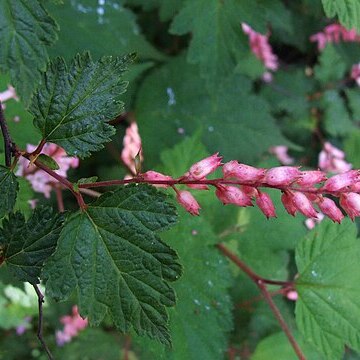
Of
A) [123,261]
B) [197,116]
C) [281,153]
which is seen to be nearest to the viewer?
[123,261]

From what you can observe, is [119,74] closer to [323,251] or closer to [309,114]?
[323,251]

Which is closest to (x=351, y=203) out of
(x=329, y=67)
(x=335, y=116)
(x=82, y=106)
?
(x=82, y=106)

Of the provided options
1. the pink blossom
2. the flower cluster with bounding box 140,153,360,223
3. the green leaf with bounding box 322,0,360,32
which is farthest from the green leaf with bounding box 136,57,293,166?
the flower cluster with bounding box 140,153,360,223

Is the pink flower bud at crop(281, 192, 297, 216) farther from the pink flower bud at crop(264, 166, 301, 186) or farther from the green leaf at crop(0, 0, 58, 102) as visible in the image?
the green leaf at crop(0, 0, 58, 102)

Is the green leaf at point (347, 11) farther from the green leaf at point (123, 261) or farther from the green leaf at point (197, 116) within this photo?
the green leaf at point (197, 116)

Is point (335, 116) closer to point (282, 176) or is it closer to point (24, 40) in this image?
point (282, 176)

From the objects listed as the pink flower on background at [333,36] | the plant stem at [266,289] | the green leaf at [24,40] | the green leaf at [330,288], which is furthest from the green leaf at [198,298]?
the pink flower on background at [333,36]
